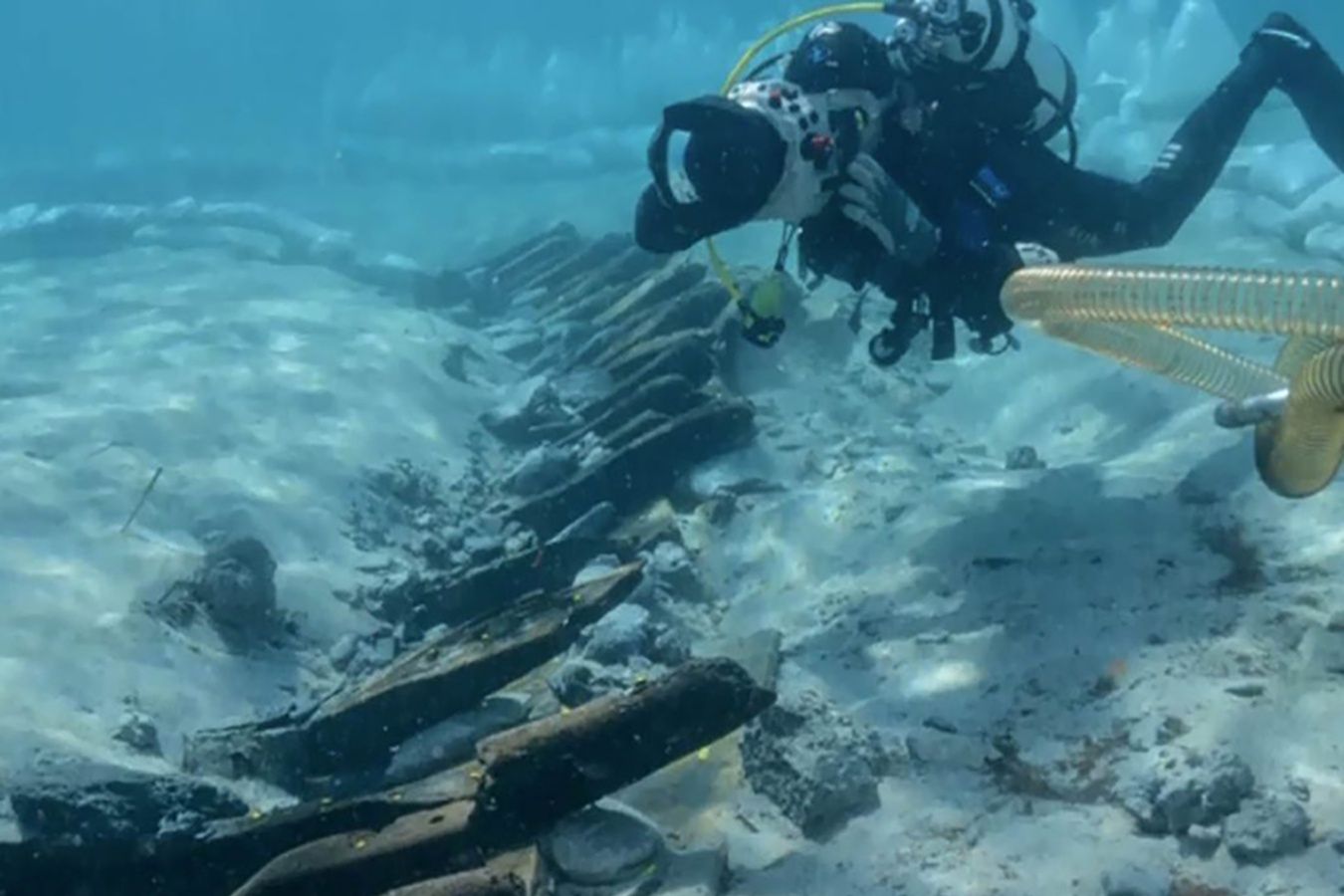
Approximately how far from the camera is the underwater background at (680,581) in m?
3.69

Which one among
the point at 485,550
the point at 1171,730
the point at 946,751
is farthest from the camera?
the point at 485,550

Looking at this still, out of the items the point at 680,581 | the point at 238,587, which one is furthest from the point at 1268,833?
the point at 238,587

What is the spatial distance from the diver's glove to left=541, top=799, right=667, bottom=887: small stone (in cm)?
336

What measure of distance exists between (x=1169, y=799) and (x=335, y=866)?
273cm

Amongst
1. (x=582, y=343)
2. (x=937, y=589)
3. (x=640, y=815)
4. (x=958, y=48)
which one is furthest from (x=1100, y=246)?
(x=582, y=343)

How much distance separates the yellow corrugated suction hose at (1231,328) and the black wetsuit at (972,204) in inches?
46.8

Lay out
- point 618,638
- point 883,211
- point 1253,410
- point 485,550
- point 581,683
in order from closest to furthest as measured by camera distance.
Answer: point 1253,410, point 581,683, point 618,638, point 883,211, point 485,550

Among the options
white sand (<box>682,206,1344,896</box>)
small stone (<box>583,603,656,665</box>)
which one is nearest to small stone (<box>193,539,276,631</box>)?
small stone (<box>583,603,656,665</box>)

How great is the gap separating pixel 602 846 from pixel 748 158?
128 inches

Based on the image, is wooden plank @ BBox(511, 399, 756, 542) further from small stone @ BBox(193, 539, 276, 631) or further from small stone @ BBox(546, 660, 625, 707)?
small stone @ BBox(546, 660, 625, 707)

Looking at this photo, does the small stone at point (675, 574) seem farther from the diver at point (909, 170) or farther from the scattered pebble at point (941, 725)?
the scattered pebble at point (941, 725)

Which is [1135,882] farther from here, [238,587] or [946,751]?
[238,587]

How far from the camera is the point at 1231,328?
129 inches

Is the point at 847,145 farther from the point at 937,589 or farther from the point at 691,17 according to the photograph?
the point at 691,17
